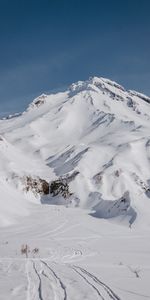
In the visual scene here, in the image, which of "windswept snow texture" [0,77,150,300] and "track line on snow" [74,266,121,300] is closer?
"track line on snow" [74,266,121,300]

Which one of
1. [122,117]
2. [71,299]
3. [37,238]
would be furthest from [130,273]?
[122,117]

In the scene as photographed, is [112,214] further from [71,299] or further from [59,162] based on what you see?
[71,299]

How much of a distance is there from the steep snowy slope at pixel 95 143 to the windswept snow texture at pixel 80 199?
0.72 ft

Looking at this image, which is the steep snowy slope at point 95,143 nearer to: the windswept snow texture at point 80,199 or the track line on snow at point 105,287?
the windswept snow texture at point 80,199

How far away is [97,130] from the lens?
116125 millimetres

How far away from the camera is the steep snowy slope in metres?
72.2

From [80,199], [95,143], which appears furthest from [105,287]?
[95,143]

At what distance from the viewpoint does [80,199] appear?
73.4m

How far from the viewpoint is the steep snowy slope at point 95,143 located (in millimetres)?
72250

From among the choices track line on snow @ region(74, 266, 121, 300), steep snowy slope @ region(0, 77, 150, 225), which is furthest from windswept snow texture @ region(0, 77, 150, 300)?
steep snowy slope @ region(0, 77, 150, 225)

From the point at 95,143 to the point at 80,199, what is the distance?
32.1 m

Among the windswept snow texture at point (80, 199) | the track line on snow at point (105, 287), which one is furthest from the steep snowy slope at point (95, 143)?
the track line on snow at point (105, 287)

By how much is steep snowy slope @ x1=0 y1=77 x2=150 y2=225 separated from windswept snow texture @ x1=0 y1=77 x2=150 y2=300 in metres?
0.22

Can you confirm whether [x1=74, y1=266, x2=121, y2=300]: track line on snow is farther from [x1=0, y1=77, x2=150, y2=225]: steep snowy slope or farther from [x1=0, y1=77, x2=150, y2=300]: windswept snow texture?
[x1=0, y1=77, x2=150, y2=225]: steep snowy slope
